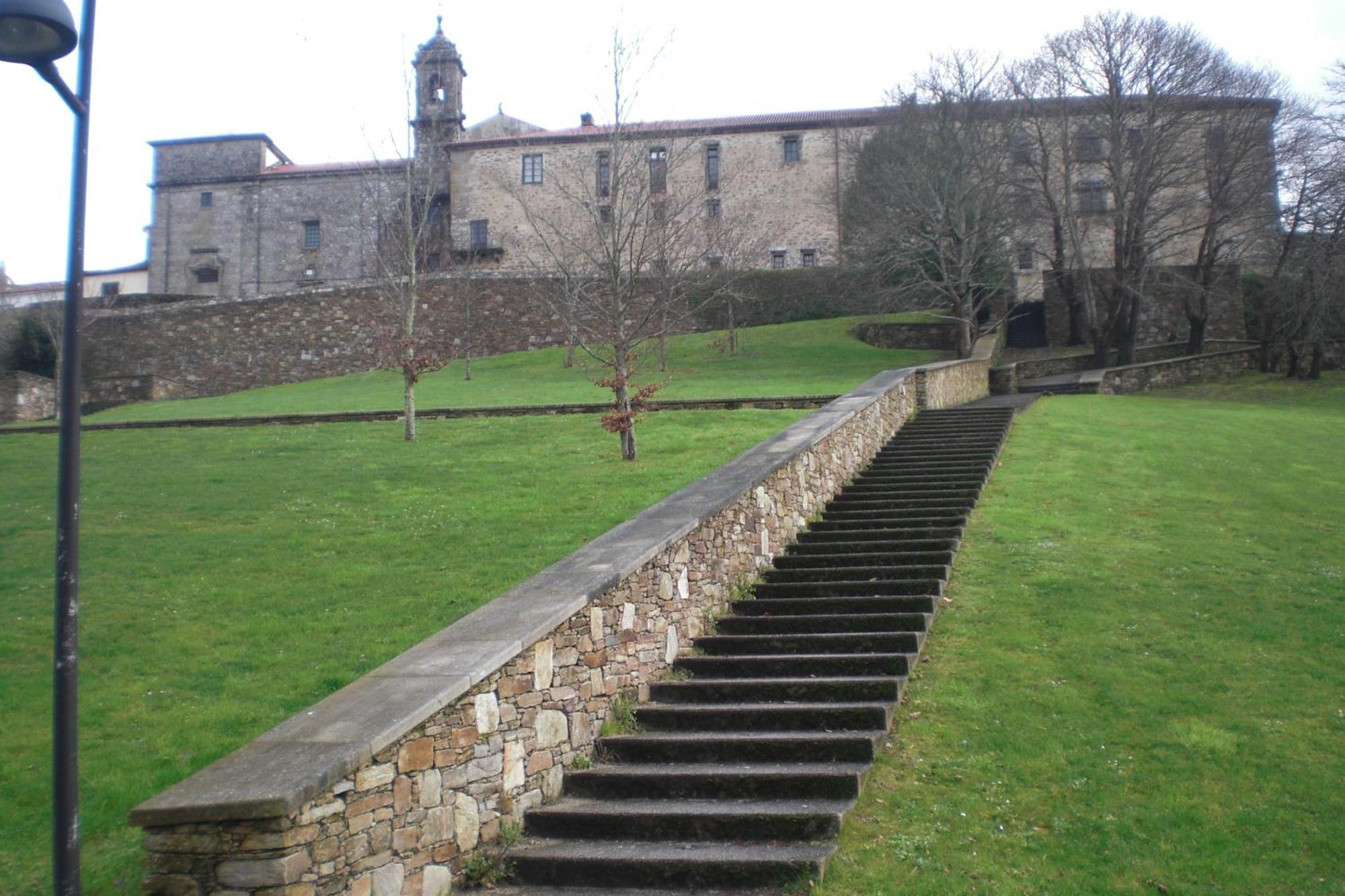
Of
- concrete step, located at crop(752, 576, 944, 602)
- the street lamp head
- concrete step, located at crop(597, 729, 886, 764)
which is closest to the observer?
the street lamp head

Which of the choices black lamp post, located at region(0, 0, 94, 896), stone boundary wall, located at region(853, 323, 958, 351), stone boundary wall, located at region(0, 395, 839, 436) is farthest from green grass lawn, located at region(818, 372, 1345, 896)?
stone boundary wall, located at region(853, 323, 958, 351)

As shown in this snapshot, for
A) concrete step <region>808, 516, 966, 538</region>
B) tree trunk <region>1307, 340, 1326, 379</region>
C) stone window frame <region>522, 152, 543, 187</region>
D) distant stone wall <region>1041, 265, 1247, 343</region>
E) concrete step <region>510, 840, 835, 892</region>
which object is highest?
stone window frame <region>522, 152, 543, 187</region>

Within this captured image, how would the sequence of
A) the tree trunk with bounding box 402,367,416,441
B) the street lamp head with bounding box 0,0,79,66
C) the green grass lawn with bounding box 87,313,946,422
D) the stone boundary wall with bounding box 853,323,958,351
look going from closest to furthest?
the street lamp head with bounding box 0,0,79,66 < the tree trunk with bounding box 402,367,416,441 < the green grass lawn with bounding box 87,313,946,422 < the stone boundary wall with bounding box 853,323,958,351

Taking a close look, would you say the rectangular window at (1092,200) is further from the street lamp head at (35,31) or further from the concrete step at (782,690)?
the street lamp head at (35,31)

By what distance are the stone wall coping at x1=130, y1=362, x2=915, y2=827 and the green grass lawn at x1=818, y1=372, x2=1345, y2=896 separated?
2207 millimetres

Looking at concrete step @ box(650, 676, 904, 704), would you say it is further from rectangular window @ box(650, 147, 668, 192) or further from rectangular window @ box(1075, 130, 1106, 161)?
rectangular window @ box(1075, 130, 1106, 161)

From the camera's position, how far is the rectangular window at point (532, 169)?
56188mm

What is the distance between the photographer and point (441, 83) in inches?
2477

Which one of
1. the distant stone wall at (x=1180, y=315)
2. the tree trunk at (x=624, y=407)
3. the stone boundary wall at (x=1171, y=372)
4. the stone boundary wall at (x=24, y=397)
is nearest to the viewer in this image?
the tree trunk at (x=624, y=407)

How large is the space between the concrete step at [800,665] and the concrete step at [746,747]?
3.27ft

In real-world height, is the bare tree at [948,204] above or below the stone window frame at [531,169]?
below

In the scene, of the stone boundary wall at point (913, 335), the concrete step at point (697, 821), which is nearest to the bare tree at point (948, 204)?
the stone boundary wall at point (913, 335)

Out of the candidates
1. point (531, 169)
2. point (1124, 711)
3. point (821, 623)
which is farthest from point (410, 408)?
point (531, 169)

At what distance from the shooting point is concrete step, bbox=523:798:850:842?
21.6ft
